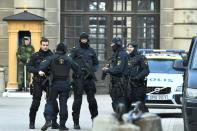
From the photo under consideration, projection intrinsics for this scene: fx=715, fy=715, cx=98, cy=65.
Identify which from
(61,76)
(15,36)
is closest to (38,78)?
(61,76)

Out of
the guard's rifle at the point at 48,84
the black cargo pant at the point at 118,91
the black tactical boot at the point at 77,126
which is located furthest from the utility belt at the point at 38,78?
the black cargo pant at the point at 118,91

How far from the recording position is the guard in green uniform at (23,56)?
24.7 m

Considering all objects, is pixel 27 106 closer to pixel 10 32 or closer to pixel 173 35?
pixel 10 32

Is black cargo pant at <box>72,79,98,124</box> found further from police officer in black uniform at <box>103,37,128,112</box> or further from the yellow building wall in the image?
the yellow building wall

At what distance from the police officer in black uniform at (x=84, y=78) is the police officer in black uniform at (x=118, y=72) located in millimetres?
619

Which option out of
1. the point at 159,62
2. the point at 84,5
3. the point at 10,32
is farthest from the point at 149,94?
the point at 84,5

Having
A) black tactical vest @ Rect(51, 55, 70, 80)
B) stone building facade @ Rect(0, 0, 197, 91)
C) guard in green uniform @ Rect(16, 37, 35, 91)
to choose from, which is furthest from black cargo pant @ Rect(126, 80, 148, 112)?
stone building facade @ Rect(0, 0, 197, 91)

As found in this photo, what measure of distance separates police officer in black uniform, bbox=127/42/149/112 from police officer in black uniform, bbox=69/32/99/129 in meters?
0.83

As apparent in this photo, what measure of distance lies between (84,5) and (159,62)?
30.8 ft

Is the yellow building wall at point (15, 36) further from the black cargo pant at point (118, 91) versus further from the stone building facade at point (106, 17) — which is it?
the black cargo pant at point (118, 91)

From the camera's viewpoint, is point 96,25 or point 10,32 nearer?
point 10,32

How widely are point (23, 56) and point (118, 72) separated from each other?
426 inches

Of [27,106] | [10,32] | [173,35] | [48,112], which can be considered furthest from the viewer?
[173,35]

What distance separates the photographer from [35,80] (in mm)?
14820
